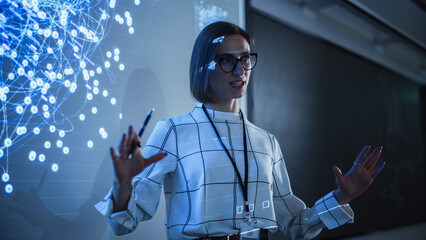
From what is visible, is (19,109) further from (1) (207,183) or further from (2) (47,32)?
(1) (207,183)

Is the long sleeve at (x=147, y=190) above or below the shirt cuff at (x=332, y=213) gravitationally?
above

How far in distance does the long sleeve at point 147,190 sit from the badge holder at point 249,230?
0.29 meters

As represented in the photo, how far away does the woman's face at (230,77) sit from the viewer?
1.29m

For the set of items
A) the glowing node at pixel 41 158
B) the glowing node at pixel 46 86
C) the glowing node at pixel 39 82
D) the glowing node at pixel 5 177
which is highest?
the glowing node at pixel 39 82

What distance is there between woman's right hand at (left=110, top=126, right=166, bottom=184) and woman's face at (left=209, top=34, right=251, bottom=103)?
1.50ft

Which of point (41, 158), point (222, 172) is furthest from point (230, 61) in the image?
point (41, 158)

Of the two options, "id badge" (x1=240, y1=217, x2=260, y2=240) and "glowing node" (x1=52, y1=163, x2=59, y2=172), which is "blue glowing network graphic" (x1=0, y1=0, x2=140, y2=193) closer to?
"glowing node" (x1=52, y1=163, x2=59, y2=172)

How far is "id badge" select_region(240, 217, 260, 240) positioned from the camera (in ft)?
3.82

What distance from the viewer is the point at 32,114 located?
1.24m

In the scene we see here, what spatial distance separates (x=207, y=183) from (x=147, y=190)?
0.19 metres

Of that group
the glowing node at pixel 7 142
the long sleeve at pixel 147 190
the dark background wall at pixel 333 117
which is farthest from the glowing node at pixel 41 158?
the dark background wall at pixel 333 117

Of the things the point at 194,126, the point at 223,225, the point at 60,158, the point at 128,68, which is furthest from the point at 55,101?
the point at 223,225

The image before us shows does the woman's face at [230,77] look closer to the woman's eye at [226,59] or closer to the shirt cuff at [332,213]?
the woman's eye at [226,59]

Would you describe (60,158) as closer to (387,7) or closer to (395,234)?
(387,7)
